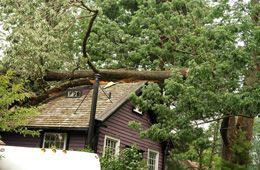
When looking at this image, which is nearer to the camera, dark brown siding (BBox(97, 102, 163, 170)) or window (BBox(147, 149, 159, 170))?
dark brown siding (BBox(97, 102, 163, 170))

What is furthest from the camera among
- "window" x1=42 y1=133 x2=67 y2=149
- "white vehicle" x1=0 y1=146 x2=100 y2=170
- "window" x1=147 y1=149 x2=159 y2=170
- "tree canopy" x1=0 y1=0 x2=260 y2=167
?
"window" x1=147 y1=149 x2=159 y2=170

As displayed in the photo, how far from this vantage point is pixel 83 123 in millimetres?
15664

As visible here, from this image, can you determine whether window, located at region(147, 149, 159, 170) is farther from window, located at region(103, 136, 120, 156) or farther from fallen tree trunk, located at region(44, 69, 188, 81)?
fallen tree trunk, located at region(44, 69, 188, 81)

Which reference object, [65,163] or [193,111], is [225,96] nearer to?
[193,111]

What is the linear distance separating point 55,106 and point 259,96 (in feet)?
32.8

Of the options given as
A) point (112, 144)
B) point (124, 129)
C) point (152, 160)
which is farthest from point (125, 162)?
point (152, 160)

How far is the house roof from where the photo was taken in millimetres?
15992

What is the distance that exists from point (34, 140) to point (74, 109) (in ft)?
6.67

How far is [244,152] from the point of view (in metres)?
12.9

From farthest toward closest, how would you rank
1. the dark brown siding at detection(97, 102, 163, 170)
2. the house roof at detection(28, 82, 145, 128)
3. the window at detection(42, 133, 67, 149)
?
the dark brown siding at detection(97, 102, 163, 170)
the window at detection(42, 133, 67, 149)
the house roof at detection(28, 82, 145, 128)

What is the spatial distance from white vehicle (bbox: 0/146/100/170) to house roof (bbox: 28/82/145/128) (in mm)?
7638

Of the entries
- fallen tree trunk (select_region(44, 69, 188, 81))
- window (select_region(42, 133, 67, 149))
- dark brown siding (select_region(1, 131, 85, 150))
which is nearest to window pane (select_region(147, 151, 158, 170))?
dark brown siding (select_region(1, 131, 85, 150))

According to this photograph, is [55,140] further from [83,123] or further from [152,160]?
[152,160]

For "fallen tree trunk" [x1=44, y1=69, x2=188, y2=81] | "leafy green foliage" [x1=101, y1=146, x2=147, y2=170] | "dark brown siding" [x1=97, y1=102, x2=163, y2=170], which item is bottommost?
"leafy green foliage" [x1=101, y1=146, x2=147, y2=170]
